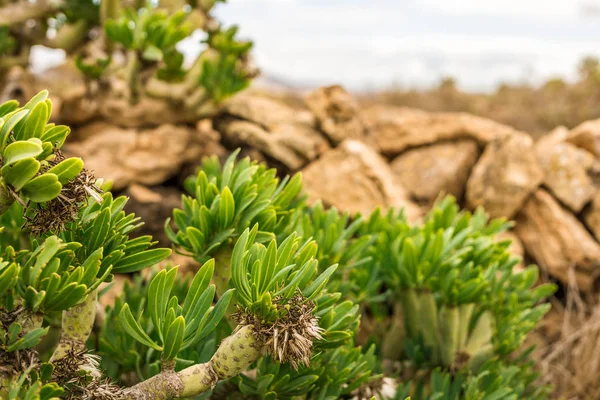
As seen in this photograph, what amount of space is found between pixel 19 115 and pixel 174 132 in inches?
99.0

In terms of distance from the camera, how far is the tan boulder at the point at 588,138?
12.8 ft

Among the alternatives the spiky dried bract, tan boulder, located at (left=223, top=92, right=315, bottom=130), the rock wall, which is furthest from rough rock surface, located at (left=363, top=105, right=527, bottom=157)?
the spiky dried bract

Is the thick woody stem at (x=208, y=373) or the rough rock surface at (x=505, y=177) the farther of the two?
the rough rock surface at (x=505, y=177)

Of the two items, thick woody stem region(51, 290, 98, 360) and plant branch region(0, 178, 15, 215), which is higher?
plant branch region(0, 178, 15, 215)

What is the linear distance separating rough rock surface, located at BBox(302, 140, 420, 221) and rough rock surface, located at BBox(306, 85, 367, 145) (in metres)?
0.14

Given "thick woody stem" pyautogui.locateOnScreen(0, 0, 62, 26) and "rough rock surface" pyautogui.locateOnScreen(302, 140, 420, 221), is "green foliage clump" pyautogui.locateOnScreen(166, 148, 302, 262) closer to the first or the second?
"rough rock surface" pyautogui.locateOnScreen(302, 140, 420, 221)

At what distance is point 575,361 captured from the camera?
3.05m

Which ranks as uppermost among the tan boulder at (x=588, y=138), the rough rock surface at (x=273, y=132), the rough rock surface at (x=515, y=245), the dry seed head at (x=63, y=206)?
the dry seed head at (x=63, y=206)

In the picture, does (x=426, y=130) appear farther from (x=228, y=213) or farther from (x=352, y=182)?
(x=228, y=213)

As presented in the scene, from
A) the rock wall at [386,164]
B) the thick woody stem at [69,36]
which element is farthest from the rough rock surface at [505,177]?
the thick woody stem at [69,36]

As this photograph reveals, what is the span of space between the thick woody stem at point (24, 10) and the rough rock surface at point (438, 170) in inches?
101

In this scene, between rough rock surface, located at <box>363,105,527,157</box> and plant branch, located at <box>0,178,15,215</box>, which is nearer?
plant branch, located at <box>0,178,15,215</box>

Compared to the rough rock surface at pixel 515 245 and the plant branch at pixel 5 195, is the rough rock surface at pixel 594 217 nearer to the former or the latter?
the rough rock surface at pixel 515 245

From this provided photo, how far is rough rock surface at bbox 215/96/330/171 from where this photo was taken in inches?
141
